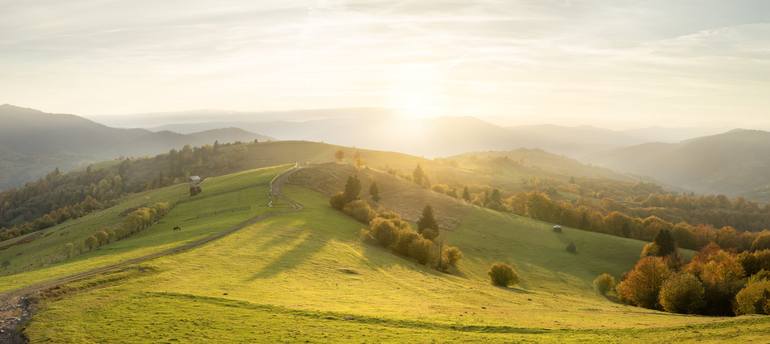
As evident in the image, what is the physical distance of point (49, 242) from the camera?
10575 centimetres

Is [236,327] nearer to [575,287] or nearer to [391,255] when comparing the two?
[391,255]

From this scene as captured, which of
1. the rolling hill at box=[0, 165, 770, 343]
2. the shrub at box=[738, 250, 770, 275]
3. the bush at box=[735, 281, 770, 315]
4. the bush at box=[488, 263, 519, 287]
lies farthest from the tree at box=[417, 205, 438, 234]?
the bush at box=[735, 281, 770, 315]

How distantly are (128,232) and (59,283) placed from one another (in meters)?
53.4

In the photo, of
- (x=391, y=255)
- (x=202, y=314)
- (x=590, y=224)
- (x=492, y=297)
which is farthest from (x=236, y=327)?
(x=590, y=224)

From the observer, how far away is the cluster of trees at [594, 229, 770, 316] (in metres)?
52.8

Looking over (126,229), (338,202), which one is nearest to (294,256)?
(126,229)

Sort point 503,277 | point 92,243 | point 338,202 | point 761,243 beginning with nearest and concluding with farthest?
point 92,243 < point 503,277 < point 338,202 < point 761,243

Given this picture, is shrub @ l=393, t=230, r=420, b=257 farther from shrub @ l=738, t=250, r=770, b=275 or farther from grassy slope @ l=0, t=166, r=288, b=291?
shrub @ l=738, t=250, r=770, b=275

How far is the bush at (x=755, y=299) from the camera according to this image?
5044cm

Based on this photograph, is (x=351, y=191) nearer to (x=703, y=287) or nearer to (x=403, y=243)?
(x=403, y=243)

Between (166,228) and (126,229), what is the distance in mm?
8976

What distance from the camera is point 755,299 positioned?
1993 inches

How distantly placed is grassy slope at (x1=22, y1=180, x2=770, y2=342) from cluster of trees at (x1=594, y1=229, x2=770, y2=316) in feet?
36.7

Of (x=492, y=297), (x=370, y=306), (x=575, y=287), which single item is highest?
(x=370, y=306)
